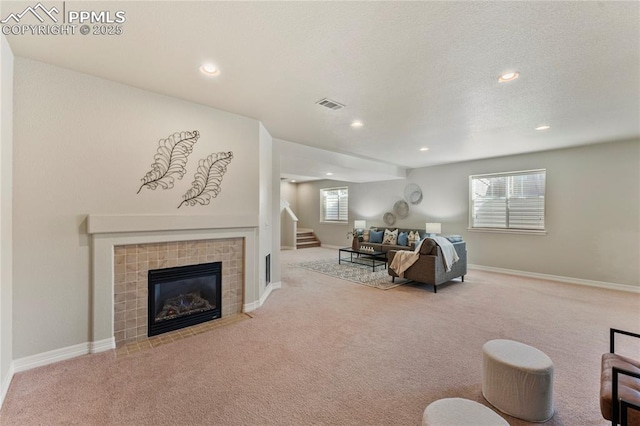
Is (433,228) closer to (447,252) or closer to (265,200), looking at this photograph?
(447,252)

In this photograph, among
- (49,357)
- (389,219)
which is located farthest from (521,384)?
(389,219)

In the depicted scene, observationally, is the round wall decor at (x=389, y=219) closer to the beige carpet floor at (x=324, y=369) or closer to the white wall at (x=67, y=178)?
the beige carpet floor at (x=324, y=369)

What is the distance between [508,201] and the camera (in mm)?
5934

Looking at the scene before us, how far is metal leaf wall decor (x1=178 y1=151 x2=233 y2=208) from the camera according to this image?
3170 mm

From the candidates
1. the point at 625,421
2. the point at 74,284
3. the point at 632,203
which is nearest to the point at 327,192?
the point at 632,203

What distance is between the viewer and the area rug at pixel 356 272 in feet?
16.7

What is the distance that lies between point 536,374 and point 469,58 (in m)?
2.36

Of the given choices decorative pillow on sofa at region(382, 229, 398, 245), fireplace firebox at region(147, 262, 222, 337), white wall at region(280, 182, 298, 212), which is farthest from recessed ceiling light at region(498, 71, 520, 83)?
white wall at region(280, 182, 298, 212)

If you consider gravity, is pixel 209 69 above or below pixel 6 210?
A: above

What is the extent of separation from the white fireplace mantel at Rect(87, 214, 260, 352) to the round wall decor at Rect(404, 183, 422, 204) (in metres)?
5.70

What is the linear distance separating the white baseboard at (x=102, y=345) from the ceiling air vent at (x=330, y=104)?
3.32 meters

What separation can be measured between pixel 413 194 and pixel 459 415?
22.3 ft

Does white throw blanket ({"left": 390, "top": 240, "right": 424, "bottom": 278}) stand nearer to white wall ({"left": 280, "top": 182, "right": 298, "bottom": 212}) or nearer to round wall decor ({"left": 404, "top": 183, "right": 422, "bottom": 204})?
round wall decor ({"left": 404, "top": 183, "right": 422, "bottom": 204})

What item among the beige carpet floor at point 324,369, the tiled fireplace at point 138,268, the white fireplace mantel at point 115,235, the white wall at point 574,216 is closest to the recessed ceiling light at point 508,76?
the beige carpet floor at point 324,369
